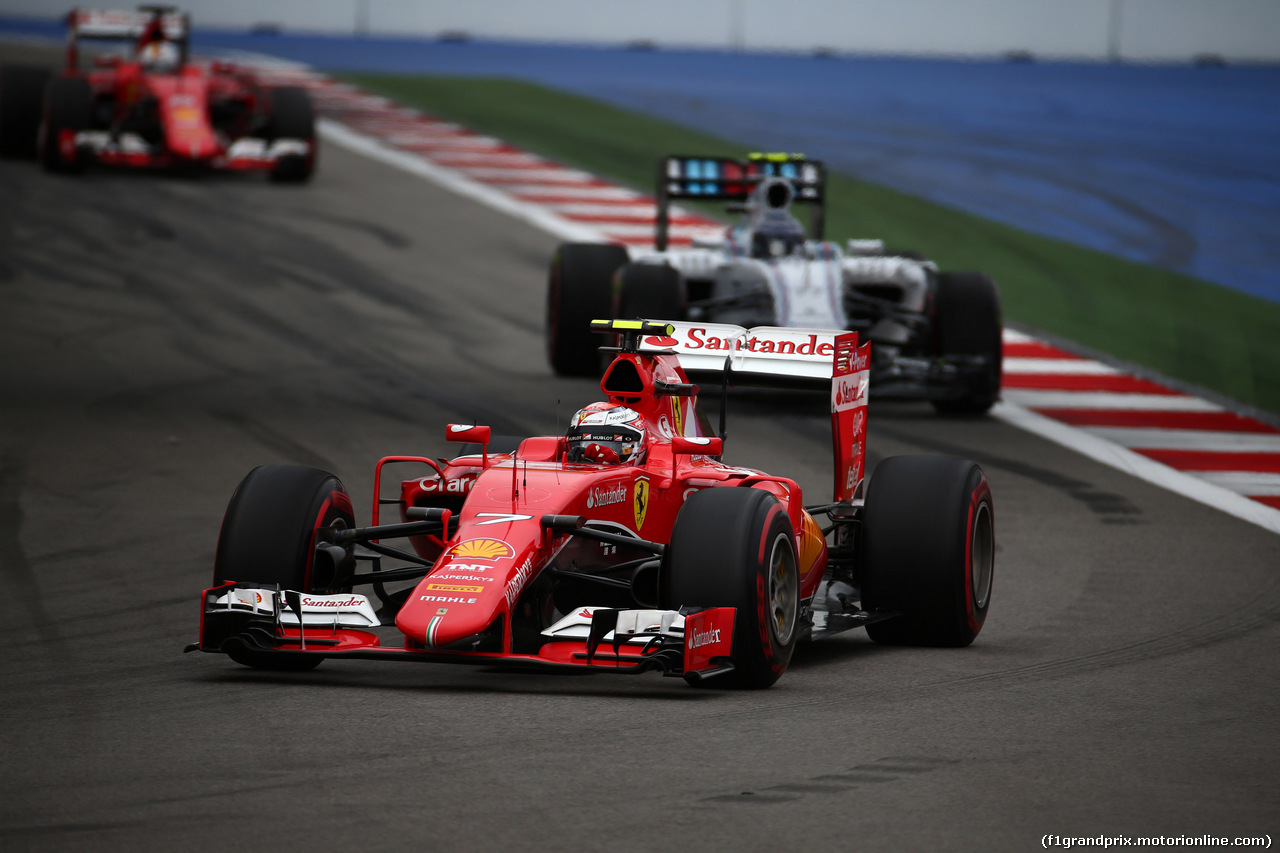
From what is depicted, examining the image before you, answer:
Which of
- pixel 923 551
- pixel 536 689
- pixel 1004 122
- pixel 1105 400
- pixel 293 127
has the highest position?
pixel 293 127

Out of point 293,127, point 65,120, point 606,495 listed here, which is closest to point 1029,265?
point 293,127

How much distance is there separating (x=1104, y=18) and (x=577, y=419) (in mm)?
29806

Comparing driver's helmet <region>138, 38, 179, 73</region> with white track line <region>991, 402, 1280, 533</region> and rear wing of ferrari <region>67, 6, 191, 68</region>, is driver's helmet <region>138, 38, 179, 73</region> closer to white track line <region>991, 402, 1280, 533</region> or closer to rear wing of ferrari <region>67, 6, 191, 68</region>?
rear wing of ferrari <region>67, 6, 191, 68</region>

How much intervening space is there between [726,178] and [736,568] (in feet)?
34.5

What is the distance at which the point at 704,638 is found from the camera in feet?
25.5

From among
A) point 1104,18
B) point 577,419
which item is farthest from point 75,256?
point 1104,18

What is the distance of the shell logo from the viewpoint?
798 cm

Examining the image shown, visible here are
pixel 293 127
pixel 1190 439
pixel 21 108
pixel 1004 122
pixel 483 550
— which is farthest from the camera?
pixel 1004 122

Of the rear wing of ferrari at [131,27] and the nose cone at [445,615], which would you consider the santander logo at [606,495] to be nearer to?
the nose cone at [445,615]

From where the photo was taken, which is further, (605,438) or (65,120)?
(65,120)

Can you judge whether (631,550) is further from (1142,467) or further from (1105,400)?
(1105,400)

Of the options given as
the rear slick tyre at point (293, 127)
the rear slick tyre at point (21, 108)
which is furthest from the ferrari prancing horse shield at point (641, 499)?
the rear slick tyre at point (21, 108)

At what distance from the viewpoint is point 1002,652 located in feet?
30.0

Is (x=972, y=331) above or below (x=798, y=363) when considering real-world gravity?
below
